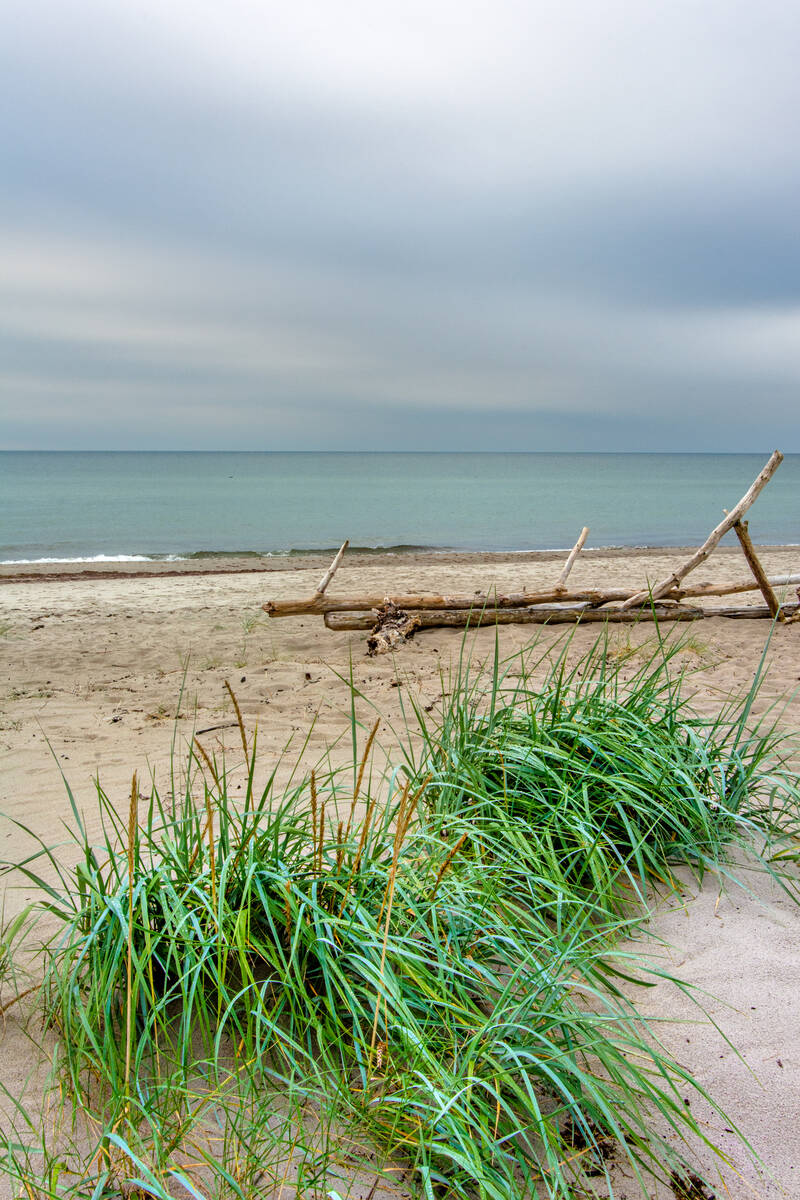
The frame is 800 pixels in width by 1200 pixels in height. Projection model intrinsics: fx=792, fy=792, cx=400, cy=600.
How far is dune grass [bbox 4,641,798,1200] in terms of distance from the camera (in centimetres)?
175

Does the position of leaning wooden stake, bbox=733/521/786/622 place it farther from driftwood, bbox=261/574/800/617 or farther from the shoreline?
the shoreline

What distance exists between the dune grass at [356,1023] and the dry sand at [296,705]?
0.59ft

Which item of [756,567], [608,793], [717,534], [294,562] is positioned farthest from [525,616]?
[294,562]

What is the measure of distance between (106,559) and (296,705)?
17648mm

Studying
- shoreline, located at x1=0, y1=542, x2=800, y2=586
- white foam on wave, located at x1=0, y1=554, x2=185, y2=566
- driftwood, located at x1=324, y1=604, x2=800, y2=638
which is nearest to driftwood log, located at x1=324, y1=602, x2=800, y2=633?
driftwood, located at x1=324, y1=604, x2=800, y2=638

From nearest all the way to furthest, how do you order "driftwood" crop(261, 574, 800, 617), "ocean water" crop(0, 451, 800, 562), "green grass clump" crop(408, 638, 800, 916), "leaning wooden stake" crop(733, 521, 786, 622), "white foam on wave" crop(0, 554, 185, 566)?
"green grass clump" crop(408, 638, 800, 916), "leaning wooden stake" crop(733, 521, 786, 622), "driftwood" crop(261, 574, 800, 617), "white foam on wave" crop(0, 554, 185, 566), "ocean water" crop(0, 451, 800, 562)

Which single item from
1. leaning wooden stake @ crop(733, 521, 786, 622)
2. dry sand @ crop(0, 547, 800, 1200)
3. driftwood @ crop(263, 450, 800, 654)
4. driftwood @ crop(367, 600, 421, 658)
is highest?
leaning wooden stake @ crop(733, 521, 786, 622)

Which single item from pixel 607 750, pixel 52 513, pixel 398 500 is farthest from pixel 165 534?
pixel 607 750

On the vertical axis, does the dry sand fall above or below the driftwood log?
below

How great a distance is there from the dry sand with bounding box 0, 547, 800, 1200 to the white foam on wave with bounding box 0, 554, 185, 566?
4.56 meters

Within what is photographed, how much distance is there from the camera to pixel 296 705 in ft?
20.2

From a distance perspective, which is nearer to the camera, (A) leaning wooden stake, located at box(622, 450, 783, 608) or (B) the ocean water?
(A) leaning wooden stake, located at box(622, 450, 783, 608)

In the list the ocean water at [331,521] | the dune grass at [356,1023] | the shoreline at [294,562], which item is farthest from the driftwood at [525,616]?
the ocean water at [331,521]

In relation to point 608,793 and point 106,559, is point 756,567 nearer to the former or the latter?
point 608,793
